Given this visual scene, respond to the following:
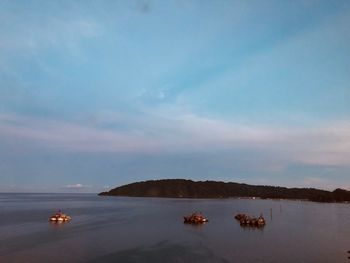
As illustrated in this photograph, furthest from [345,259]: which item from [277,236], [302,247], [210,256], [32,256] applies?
[32,256]

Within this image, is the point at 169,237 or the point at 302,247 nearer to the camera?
the point at 302,247

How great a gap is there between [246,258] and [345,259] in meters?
13.6

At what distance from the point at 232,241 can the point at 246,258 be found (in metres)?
17.3

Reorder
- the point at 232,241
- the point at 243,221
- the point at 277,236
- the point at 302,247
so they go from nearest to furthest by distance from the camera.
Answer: the point at 302,247
the point at 232,241
the point at 277,236
the point at 243,221

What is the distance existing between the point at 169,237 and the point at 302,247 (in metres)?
23.6

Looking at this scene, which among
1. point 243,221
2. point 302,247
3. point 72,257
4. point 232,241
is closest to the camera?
point 72,257

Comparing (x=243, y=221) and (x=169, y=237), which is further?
(x=243, y=221)

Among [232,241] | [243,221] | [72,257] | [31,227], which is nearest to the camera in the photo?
[72,257]

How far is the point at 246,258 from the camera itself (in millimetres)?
56750

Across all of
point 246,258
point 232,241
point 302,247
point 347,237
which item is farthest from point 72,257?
point 347,237

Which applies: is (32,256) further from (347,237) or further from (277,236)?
(347,237)

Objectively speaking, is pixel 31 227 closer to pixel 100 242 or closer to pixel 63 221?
pixel 63 221

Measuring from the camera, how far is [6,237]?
74875 millimetres

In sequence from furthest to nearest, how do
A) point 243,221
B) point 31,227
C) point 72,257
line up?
point 243,221
point 31,227
point 72,257
